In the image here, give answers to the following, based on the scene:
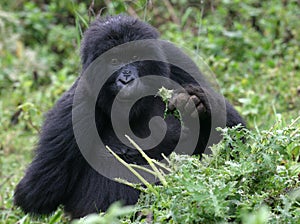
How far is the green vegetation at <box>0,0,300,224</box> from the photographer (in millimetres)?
2641

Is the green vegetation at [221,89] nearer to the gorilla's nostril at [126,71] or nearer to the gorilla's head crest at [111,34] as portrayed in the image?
the gorilla's head crest at [111,34]

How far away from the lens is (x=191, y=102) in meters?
3.78

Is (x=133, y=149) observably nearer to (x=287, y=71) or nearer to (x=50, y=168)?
(x=50, y=168)

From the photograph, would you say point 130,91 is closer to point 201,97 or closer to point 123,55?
point 123,55

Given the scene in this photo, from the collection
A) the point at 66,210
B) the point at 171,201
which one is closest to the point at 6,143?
the point at 66,210

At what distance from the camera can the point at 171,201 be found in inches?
104

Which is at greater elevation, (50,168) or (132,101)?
(132,101)

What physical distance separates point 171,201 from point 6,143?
404 cm

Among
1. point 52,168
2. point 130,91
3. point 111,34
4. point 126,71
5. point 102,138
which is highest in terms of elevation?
point 111,34

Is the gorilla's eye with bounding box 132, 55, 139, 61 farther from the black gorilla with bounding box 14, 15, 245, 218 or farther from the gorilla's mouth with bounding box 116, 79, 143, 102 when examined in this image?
the gorilla's mouth with bounding box 116, 79, 143, 102

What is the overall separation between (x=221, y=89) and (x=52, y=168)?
2682 mm

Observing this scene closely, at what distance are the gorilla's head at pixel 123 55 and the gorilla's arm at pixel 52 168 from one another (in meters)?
0.34

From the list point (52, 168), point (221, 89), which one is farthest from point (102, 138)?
point (221, 89)

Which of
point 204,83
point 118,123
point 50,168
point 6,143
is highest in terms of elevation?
point 204,83
